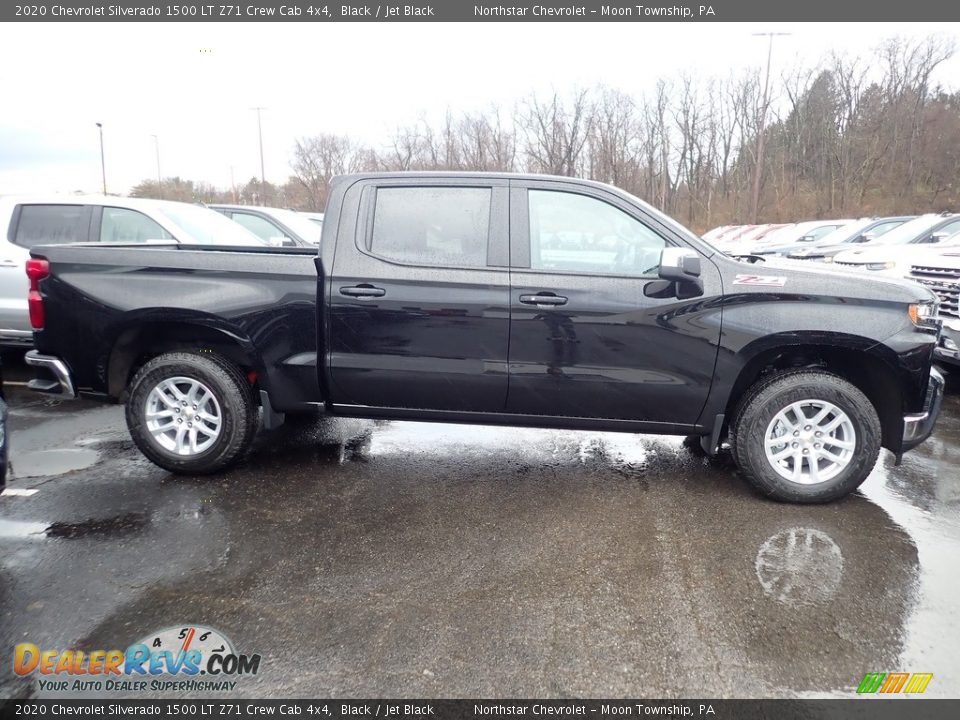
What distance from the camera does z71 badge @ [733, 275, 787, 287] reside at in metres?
3.61

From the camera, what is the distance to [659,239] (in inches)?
147

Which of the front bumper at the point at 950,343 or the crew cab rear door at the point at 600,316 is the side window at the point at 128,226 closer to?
the crew cab rear door at the point at 600,316

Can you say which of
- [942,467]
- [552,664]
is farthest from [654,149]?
[552,664]

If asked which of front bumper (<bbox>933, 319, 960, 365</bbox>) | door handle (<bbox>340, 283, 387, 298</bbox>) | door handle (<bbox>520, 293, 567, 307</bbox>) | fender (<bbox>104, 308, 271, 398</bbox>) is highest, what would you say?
door handle (<bbox>340, 283, 387, 298</bbox>)

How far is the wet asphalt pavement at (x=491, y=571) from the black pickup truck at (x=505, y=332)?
44 cm

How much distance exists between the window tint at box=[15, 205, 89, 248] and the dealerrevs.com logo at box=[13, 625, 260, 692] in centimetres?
571

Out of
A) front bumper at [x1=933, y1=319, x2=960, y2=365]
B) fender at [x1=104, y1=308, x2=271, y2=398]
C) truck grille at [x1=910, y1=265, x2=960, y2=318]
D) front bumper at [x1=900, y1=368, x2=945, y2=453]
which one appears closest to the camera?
front bumper at [x1=900, y1=368, x2=945, y2=453]

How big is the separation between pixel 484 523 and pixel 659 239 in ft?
6.58

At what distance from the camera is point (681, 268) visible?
345cm

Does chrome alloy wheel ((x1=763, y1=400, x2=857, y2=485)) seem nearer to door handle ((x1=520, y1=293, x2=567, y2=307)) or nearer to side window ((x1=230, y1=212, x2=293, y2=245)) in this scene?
door handle ((x1=520, y1=293, x2=567, y2=307))

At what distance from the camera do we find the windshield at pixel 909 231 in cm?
1125

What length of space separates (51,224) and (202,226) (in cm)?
153

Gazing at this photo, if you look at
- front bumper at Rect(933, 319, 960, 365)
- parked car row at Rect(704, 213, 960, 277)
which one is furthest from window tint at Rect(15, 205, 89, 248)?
front bumper at Rect(933, 319, 960, 365)

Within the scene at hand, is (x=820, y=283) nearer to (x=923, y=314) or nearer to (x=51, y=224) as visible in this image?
(x=923, y=314)
